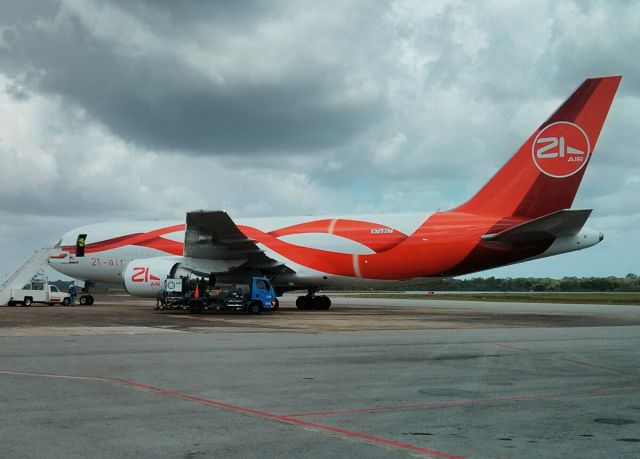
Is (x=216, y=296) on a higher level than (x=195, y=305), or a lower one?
higher

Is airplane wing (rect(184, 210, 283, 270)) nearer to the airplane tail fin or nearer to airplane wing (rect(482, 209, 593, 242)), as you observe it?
airplane wing (rect(482, 209, 593, 242))

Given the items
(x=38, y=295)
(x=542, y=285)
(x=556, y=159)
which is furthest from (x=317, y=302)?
(x=542, y=285)

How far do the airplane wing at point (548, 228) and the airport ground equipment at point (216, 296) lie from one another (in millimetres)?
10237

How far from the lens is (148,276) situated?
99.7 ft

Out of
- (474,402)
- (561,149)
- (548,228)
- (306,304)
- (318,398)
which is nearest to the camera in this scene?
(474,402)

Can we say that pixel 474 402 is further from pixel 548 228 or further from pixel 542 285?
pixel 542 285

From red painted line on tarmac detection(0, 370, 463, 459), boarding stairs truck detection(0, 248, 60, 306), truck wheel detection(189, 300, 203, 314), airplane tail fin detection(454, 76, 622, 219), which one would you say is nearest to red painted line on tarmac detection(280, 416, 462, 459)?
red painted line on tarmac detection(0, 370, 463, 459)

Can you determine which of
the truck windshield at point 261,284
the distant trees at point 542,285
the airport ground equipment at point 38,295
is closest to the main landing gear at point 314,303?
the truck windshield at point 261,284

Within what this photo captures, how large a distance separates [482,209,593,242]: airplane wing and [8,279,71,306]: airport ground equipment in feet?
90.0

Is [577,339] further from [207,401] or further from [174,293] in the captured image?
A: [174,293]

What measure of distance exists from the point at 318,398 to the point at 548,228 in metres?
19.8

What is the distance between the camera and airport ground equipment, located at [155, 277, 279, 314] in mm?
28281

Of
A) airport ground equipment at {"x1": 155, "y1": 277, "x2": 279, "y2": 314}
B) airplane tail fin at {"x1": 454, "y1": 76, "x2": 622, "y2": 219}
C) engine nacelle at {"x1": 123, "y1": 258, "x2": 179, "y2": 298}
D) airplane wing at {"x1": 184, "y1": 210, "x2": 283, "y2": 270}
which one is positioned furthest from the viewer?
engine nacelle at {"x1": 123, "y1": 258, "x2": 179, "y2": 298}

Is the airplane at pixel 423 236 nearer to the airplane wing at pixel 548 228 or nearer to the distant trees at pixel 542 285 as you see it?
the airplane wing at pixel 548 228
